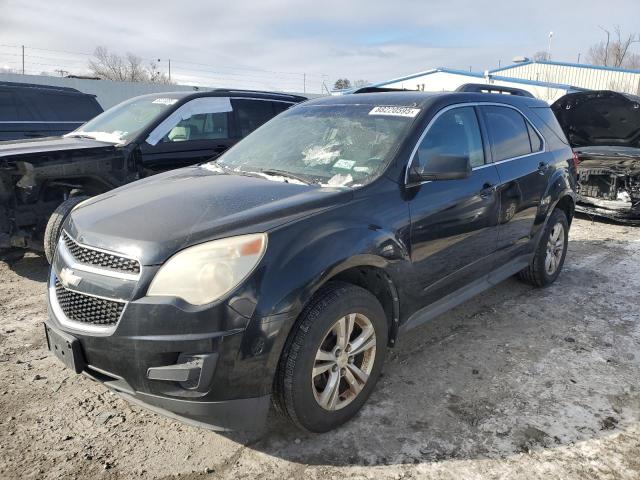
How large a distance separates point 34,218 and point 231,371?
365 centimetres

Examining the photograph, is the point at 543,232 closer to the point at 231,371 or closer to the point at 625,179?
the point at 231,371

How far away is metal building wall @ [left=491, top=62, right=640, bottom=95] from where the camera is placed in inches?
1318

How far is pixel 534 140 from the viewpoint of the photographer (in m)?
4.55

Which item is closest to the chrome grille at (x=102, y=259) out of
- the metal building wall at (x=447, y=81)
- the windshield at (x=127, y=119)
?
the windshield at (x=127, y=119)

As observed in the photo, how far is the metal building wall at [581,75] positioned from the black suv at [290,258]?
119 ft

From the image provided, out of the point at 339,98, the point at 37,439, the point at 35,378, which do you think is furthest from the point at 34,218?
the point at 339,98

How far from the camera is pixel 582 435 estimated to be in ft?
8.98

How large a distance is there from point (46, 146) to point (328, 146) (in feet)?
11.2

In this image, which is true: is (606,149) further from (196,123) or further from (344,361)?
(344,361)

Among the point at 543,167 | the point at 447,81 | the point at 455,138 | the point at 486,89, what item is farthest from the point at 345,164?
the point at 447,81

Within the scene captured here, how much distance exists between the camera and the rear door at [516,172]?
3.96m

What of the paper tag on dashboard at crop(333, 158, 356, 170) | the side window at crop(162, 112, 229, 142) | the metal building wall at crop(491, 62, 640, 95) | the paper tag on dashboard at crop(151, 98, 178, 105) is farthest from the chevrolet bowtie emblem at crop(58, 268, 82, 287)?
the metal building wall at crop(491, 62, 640, 95)

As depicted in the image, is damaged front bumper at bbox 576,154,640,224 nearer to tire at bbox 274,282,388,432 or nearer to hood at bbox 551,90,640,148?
hood at bbox 551,90,640,148

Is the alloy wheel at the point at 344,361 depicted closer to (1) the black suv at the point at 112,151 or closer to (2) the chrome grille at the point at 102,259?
(2) the chrome grille at the point at 102,259
